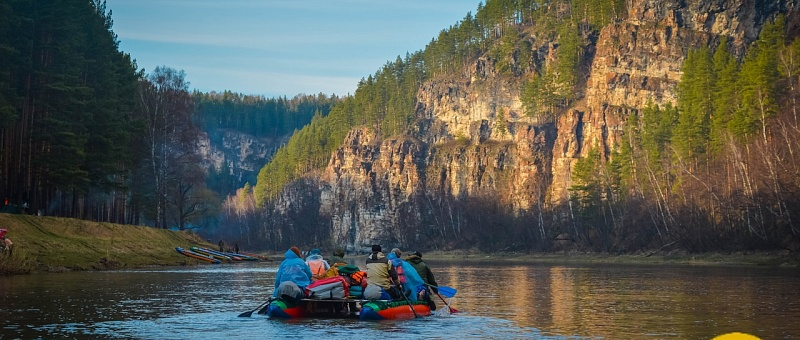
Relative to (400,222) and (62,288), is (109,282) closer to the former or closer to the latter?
(62,288)

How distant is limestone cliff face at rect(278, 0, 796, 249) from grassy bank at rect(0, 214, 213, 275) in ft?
251

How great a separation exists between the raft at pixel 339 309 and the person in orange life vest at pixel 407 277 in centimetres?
98

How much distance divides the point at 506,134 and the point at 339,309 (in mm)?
142837

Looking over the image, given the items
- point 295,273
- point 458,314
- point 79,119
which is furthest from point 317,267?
point 79,119

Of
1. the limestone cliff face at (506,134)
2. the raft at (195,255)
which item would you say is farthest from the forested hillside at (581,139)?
the raft at (195,255)

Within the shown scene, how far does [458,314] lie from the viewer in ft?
94.7

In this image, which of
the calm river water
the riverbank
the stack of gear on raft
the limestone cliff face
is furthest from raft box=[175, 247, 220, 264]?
the limestone cliff face

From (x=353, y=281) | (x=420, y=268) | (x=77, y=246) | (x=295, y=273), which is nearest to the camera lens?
(x=295, y=273)

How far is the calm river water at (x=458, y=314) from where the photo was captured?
23.3 metres

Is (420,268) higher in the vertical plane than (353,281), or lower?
higher

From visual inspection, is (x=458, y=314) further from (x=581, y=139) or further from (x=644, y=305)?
(x=581, y=139)

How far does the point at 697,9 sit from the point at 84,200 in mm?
103259

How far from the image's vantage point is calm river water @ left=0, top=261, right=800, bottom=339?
2330cm

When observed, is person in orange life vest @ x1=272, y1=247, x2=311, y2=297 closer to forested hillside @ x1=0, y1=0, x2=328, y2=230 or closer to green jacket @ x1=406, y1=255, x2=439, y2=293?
green jacket @ x1=406, y1=255, x2=439, y2=293
